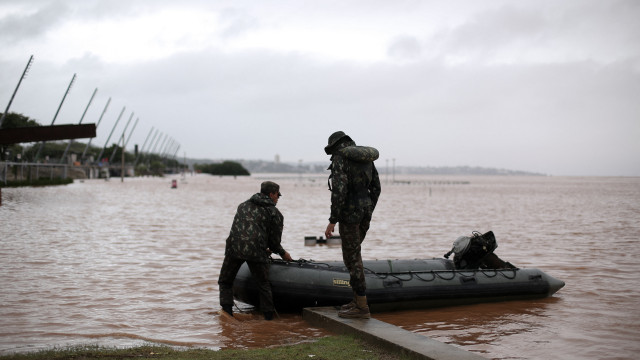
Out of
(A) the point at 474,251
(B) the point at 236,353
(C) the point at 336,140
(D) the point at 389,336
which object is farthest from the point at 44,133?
(D) the point at 389,336

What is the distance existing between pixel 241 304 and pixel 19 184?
49836mm

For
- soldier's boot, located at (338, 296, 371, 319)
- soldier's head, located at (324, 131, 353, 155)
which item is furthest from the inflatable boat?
soldier's head, located at (324, 131, 353, 155)

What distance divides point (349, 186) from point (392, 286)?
2161 millimetres

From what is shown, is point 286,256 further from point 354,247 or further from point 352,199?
point 352,199

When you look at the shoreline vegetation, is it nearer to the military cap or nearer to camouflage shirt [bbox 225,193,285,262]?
camouflage shirt [bbox 225,193,285,262]

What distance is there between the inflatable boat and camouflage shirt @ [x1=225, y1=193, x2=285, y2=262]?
590 millimetres

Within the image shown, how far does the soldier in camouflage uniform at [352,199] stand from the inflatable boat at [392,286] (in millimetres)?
1011

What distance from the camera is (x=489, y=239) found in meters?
10.3

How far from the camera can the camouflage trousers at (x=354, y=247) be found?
7207mm

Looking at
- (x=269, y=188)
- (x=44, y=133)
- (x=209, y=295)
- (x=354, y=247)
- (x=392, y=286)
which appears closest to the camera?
(x=354, y=247)

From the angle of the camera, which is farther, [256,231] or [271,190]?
[271,190]

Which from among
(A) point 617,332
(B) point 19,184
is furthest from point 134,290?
(B) point 19,184

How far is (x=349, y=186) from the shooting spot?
7293 mm

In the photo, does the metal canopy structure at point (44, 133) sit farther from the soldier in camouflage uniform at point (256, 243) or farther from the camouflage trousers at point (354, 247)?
the camouflage trousers at point (354, 247)
